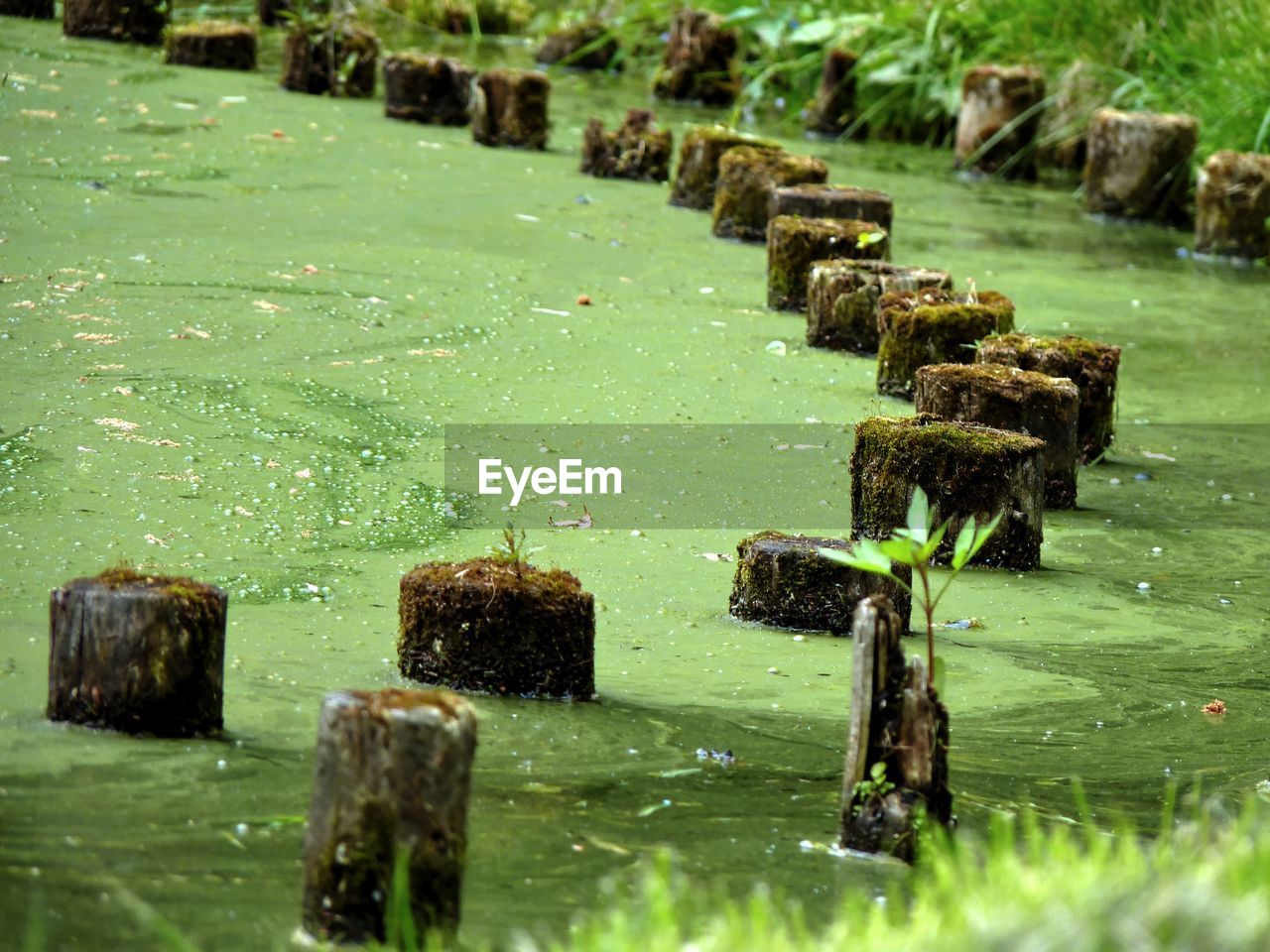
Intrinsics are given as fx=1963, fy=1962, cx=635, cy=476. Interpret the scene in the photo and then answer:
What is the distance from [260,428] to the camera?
17.6ft

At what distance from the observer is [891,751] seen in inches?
123

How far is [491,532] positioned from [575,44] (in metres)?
10.9

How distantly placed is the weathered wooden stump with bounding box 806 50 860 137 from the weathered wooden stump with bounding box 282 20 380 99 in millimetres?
3163

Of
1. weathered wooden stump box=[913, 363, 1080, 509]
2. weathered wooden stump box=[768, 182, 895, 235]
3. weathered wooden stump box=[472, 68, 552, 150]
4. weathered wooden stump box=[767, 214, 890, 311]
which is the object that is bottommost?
weathered wooden stump box=[913, 363, 1080, 509]

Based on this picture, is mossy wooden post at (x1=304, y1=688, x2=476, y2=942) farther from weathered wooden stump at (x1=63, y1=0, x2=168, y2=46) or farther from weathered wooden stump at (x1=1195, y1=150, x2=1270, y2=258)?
weathered wooden stump at (x1=63, y1=0, x2=168, y2=46)

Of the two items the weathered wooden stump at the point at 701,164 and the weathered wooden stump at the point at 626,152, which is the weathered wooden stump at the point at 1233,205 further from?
the weathered wooden stump at the point at 626,152

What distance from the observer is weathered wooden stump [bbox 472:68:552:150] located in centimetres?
1061

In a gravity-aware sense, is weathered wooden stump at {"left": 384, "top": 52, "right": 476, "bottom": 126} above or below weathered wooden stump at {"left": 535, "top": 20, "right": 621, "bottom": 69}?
below

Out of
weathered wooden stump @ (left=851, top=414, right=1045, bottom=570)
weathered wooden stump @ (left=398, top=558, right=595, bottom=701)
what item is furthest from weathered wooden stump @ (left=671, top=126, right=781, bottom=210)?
weathered wooden stump @ (left=398, top=558, right=595, bottom=701)

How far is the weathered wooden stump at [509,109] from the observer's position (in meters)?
10.6

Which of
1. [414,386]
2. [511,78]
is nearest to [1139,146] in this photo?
[511,78]

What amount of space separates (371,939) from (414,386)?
3.47 meters

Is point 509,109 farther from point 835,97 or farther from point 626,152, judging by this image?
point 835,97

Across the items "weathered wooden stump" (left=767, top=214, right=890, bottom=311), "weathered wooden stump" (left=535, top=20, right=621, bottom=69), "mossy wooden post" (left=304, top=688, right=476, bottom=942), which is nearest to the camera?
"mossy wooden post" (left=304, top=688, right=476, bottom=942)
